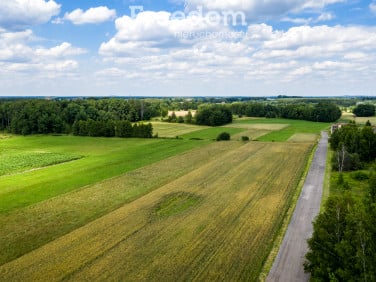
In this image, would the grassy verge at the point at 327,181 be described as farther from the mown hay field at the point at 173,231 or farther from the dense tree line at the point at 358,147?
the mown hay field at the point at 173,231

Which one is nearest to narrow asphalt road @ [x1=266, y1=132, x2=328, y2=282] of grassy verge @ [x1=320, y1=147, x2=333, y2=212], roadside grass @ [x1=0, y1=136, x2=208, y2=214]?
grassy verge @ [x1=320, y1=147, x2=333, y2=212]

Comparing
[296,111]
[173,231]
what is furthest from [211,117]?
[173,231]

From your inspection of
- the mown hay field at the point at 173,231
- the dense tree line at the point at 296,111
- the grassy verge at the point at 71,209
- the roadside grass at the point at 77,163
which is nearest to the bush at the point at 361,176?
the mown hay field at the point at 173,231

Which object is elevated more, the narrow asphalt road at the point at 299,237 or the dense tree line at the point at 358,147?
the dense tree line at the point at 358,147

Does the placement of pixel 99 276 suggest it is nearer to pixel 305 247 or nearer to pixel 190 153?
pixel 305 247

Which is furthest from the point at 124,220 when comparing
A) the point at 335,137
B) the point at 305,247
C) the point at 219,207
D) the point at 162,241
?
the point at 335,137

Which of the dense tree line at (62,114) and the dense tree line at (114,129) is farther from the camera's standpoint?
the dense tree line at (62,114)
